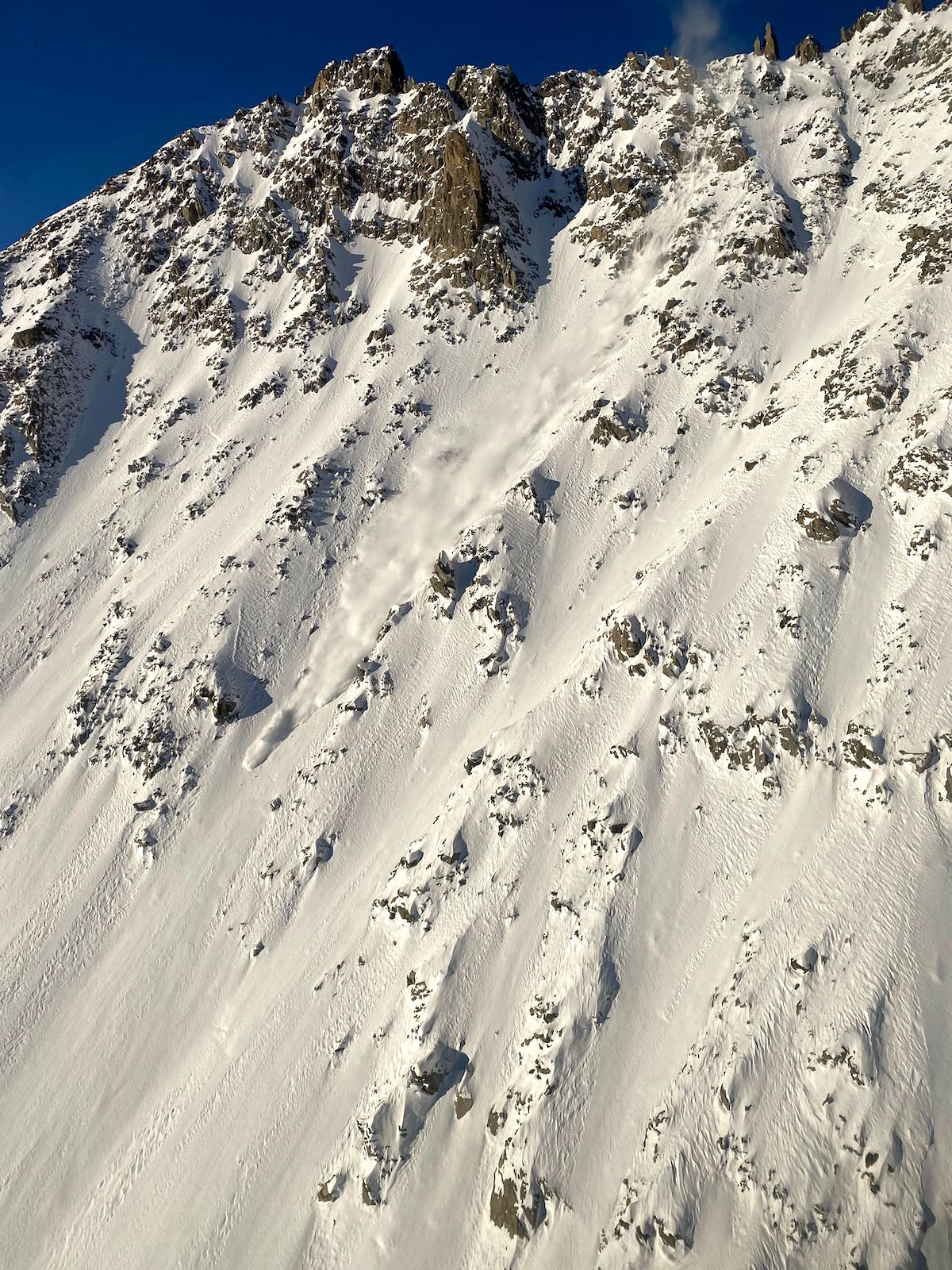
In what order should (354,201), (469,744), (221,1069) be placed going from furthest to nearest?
1. (354,201)
2. (469,744)
3. (221,1069)

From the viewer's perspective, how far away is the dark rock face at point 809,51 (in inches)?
2913

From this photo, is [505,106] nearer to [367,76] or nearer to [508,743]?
[367,76]

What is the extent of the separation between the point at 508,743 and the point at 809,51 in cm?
9868

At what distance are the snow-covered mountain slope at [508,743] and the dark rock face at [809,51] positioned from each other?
13321 mm

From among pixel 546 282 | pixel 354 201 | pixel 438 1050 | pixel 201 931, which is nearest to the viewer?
pixel 438 1050

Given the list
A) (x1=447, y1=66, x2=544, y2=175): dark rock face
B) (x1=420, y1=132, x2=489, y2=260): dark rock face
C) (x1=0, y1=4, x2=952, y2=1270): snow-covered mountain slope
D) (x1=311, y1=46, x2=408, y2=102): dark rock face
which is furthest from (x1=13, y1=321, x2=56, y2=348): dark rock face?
(x1=447, y1=66, x2=544, y2=175): dark rock face

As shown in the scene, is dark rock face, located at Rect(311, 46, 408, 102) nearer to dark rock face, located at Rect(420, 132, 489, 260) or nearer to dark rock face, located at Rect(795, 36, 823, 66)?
dark rock face, located at Rect(420, 132, 489, 260)

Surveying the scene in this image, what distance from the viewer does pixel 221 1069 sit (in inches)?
1115

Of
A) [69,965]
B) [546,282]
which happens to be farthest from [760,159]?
[69,965]

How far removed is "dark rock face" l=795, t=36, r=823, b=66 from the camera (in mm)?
74000

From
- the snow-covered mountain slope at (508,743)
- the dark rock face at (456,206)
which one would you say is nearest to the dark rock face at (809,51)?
the snow-covered mountain slope at (508,743)

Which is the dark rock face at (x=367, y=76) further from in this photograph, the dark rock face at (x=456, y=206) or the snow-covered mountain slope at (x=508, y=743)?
the snow-covered mountain slope at (x=508, y=743)

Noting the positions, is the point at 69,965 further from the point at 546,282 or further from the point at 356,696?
the point at 546,282

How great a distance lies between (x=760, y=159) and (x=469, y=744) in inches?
2809
